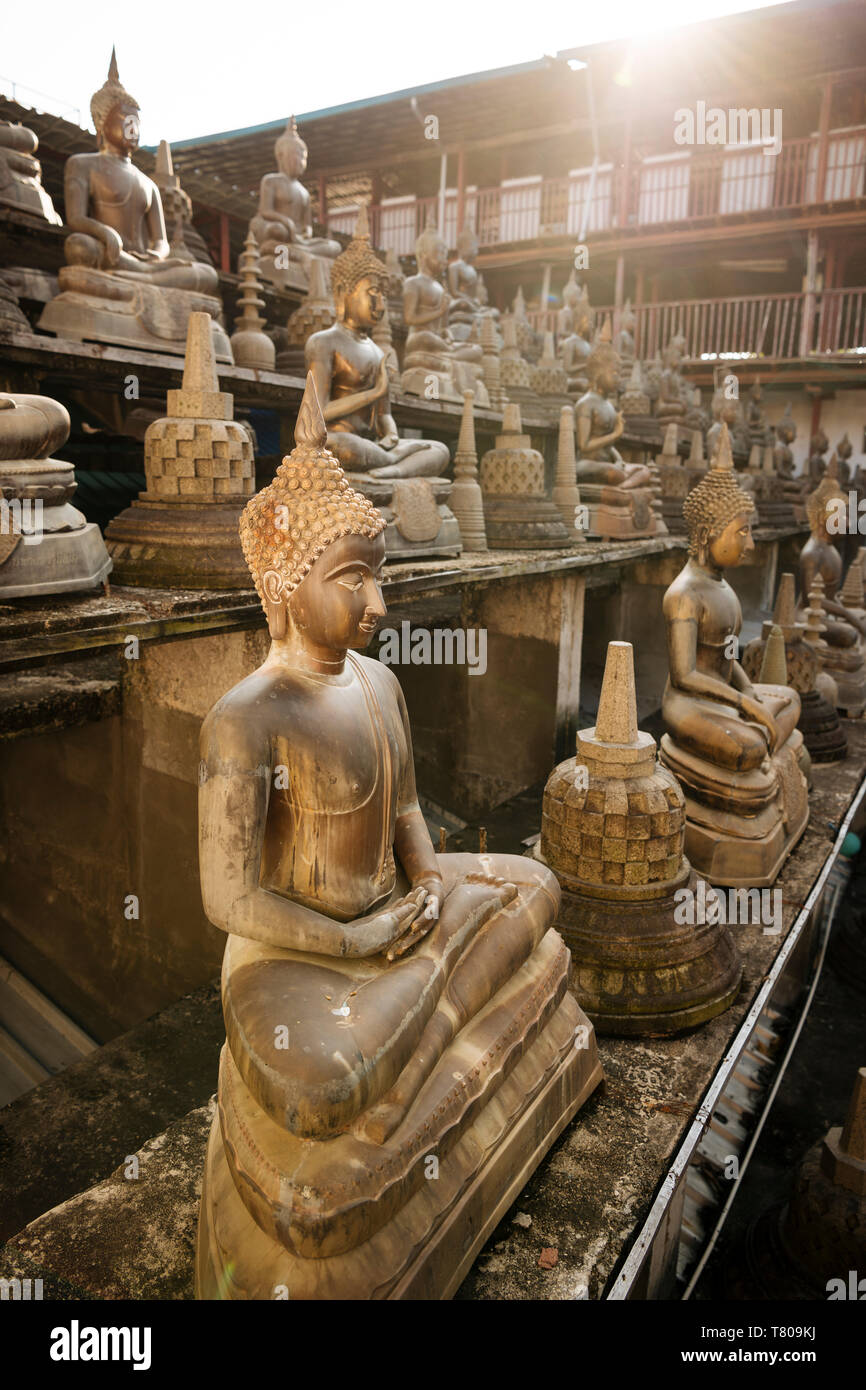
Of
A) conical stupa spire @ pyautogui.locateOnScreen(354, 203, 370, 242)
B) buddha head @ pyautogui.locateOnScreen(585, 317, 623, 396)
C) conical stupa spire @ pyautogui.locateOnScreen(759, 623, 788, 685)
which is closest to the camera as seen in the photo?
conical stupa spire @ pyautogui.locateOnScreen(354, 203, 370, 242)

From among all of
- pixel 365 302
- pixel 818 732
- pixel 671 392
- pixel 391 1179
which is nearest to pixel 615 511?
pixel 818 732

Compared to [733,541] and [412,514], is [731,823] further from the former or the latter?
[412,514]

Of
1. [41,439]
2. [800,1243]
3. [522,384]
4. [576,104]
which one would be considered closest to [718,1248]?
[800,1243]

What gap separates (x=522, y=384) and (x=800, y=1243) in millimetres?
7817

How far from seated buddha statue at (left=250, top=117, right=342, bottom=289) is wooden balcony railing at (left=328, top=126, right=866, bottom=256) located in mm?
4808

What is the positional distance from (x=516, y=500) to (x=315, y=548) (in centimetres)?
463

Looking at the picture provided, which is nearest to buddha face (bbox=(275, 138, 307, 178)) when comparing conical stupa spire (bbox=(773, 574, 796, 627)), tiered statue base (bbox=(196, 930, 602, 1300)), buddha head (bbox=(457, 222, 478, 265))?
buddha head (bbox=(457, 222, 478, 265))

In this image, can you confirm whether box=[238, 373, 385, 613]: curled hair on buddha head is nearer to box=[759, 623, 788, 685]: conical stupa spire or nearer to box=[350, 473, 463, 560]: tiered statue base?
box=[350, 473, 463, 560]: tiered statue base

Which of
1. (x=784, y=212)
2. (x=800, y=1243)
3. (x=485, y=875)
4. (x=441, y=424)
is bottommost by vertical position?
(x=800, y=1243)

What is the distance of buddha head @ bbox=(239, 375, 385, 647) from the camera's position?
204cm

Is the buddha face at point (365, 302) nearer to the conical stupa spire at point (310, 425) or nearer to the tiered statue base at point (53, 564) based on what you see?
the tiered statue base at point (53, 564)

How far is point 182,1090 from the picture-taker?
3105mm

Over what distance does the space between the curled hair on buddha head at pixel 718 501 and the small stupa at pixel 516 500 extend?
6.51 ft
